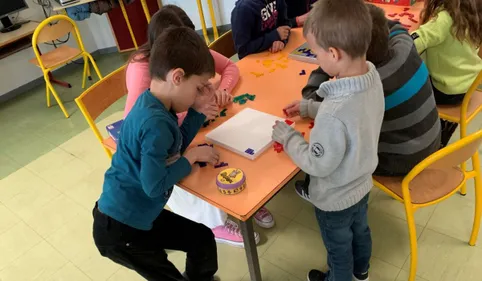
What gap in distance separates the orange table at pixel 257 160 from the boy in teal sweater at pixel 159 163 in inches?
2.5

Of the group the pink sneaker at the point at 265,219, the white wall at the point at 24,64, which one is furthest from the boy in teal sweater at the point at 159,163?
the white wall at the point at 24,64

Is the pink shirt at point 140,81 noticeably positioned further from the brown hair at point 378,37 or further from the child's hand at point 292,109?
the brown hair at point 378,37

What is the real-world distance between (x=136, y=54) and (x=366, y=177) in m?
1.06

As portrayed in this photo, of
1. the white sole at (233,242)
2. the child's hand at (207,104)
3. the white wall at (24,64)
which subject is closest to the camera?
the child's hand at (207,104)

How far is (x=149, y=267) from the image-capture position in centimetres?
140

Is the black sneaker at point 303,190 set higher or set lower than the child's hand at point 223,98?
lower

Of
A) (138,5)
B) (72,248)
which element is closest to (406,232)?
(72,248)

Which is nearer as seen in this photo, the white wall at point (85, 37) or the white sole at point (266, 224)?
the white sole at point (266, 224)

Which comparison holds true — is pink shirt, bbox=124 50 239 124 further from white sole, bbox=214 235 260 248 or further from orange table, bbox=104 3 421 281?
white sole, bbox=214 235 260 248

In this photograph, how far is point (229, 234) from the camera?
1.95 metres

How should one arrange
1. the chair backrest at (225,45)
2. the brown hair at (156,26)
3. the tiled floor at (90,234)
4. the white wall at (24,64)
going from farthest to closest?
1. the white wall at (24,64)
2. the chair backrest at (225,45)
3. the tiled floor at (90,234)
4. the brown hair at (156,26)

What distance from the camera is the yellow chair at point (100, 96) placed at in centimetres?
171

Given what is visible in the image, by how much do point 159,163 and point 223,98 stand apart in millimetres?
555

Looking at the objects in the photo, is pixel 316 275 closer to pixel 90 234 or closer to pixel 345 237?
pixel 345 237
